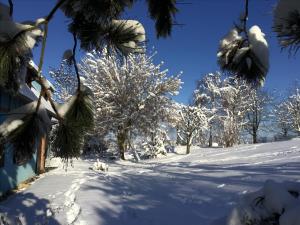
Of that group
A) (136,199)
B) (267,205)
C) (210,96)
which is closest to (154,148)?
(210,96)

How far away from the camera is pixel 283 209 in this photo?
8.64 ft

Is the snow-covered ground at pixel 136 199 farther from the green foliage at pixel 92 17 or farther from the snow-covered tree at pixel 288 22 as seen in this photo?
the snow-covered tree at pixel 288 22

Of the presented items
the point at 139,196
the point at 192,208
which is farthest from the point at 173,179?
the point at 192,208

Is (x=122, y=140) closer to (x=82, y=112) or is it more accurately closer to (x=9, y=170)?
(x=9, y=170)

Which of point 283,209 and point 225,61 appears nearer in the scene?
point 225,61

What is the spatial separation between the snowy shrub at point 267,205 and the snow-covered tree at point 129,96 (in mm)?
20038

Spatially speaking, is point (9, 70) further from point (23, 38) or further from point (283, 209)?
point (283, 209)

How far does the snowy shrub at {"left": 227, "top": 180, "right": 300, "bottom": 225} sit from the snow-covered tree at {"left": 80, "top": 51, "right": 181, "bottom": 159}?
20038 millimetres

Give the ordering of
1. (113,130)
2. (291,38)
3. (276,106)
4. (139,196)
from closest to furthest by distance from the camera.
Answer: (291,38)
(139,196)
(113,130)
(276,106)

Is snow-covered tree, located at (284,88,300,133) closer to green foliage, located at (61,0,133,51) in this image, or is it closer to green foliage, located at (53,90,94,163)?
green foliage, located at (61,0,133,51)

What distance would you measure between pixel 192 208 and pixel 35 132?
6299mm

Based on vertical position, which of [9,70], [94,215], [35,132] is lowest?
[94,215]

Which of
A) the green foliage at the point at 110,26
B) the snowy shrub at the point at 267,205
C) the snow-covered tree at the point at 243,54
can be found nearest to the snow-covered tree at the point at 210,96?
the snowy shrub at the point at 267,205

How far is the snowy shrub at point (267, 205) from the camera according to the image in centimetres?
265
